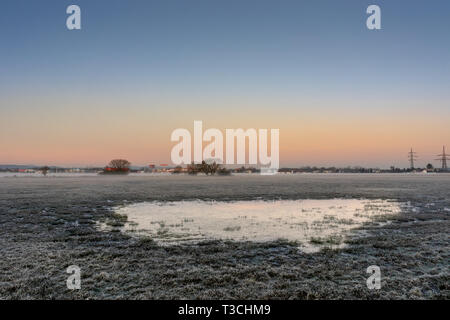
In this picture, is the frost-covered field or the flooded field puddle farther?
the flooded field puddle

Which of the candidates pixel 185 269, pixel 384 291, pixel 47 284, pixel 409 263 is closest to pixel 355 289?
pixel 384 291

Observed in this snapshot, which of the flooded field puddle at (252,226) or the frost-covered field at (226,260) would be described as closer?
the frost-covered field at (226,260)

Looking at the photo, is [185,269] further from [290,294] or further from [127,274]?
[290,294]

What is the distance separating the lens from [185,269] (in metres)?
8.42

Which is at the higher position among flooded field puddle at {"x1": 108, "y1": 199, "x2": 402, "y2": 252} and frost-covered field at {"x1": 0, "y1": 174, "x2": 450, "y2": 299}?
frost-covered field at {"x1": 0, "y1": 174, "x2": 450, "y2": 299}

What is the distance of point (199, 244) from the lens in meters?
11.4

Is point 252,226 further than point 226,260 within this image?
Yes

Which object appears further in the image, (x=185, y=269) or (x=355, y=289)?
(x=185, y=269)

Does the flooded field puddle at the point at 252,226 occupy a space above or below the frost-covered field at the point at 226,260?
below

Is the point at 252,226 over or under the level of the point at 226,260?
under
